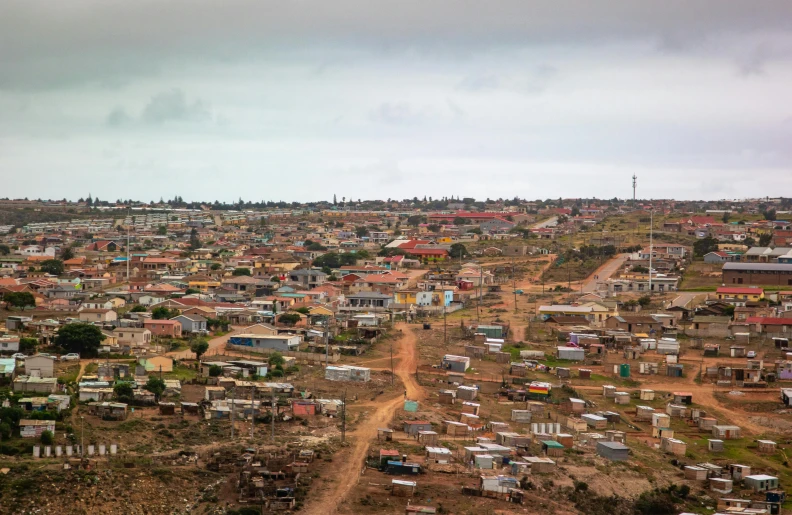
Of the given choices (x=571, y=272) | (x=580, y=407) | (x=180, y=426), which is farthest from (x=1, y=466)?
(x=571, y=272)

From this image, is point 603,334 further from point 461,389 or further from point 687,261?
point 687,261

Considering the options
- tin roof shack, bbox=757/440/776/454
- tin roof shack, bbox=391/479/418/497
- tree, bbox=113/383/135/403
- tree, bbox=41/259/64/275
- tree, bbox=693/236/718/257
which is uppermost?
tree, bbox=693/236/718/257

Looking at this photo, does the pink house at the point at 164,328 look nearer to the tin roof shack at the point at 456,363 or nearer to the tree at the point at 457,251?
the tin roof shack at the point at 456,363

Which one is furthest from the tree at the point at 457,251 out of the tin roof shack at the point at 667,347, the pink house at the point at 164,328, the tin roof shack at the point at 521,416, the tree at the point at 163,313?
the tin roof shack at the point at 521,416

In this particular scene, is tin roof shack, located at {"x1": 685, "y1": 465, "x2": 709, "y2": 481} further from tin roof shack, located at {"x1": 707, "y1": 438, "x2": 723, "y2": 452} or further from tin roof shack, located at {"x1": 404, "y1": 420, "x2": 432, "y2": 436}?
tin roof shack, located at {"x1": 404, "y1": 420, "x2": 432, "y2": 436}

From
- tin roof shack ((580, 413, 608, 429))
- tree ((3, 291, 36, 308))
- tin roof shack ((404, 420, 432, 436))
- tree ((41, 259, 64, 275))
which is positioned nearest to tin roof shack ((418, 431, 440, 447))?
tin roof shack ((404, 420, 432, 436))
